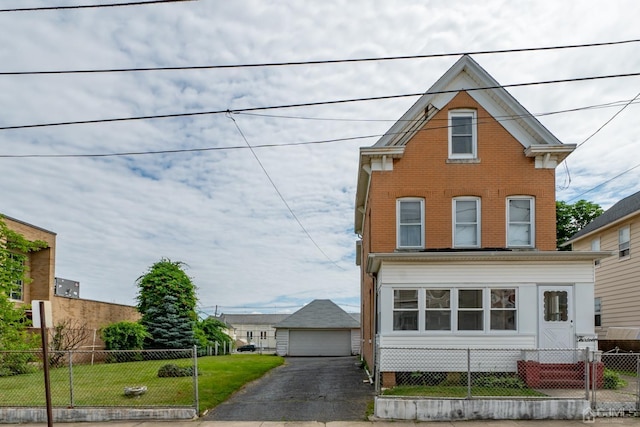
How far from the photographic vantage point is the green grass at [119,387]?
13.4 m

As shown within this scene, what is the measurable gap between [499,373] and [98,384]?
36.7 ft

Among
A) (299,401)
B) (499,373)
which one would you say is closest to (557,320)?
(499,373)

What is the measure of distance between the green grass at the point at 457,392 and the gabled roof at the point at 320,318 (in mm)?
24298

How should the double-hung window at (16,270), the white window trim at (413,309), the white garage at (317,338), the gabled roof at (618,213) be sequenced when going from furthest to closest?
the white garage at (317,338)
the gabled roof at (618,213)
the double-hung window at (16,270)
the white window trim at (413,309)

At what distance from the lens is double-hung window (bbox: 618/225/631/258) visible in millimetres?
23438

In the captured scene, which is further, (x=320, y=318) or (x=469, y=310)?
(x=320, y=318)

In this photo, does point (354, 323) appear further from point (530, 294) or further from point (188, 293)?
point (530, 294)

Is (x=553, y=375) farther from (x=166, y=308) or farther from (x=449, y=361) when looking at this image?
(x=166, y=308)

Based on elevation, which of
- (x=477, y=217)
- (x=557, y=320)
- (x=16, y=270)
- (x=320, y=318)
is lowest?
(x=320, y=318)

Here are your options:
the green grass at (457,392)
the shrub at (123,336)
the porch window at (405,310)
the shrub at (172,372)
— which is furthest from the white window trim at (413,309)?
the shrub at (123,336)

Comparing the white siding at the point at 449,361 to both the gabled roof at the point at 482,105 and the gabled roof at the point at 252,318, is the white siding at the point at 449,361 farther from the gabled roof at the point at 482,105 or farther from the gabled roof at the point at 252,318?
the gabled roof at the point at 252,318

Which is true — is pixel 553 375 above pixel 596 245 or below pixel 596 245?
below

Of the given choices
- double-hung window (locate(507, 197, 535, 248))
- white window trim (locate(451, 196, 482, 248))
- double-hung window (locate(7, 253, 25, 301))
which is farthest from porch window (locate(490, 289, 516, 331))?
double-hung window (locate(7, 253, 25, 301))

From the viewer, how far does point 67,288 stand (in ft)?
99.5
